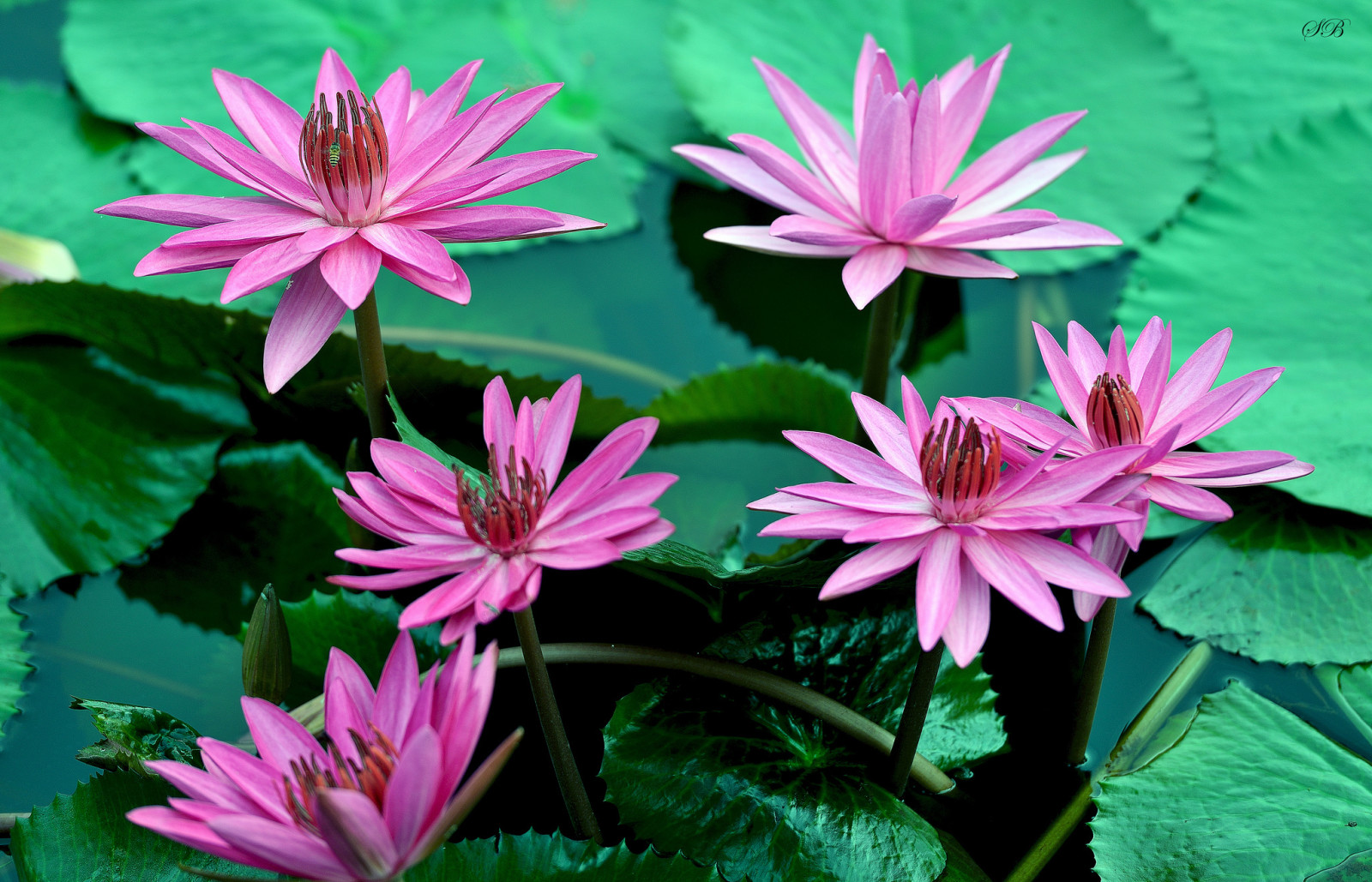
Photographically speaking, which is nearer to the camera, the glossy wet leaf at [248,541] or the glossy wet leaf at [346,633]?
the glossy wet leaf at [346,633]

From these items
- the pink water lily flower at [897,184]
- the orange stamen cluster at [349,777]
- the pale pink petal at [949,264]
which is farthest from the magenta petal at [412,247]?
the pale pink petal at [949,264]

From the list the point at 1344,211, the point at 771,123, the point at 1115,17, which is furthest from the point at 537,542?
the point at 1115,17

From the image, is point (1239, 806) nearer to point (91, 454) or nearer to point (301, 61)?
point (91, 454)

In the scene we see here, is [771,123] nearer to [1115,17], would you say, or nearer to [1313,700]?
[1115,17]

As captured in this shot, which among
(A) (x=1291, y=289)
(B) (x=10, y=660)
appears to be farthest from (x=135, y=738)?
(A) (x=1291, y=289)

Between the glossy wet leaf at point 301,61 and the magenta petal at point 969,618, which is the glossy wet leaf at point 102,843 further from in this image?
the glossy wet leaf at point 301,61

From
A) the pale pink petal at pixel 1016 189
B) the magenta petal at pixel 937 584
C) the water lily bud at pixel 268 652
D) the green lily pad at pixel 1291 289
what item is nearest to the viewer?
the magenta petal at pixel 937 584

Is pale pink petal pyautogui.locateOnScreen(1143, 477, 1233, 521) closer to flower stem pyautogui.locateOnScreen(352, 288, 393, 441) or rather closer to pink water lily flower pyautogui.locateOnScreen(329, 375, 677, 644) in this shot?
pink water lily flower pyautogui.locateOnScreen(329, 375, 677, 644)

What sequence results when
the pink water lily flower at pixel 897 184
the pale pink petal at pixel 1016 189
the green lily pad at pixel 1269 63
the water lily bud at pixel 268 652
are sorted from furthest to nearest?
the green lily pad at pixel 1269 63 → the pale pink petal at pixel 1016 189 → the pink water lily flower at pixel 897 184 → the water lily bud at pixel 268 652
